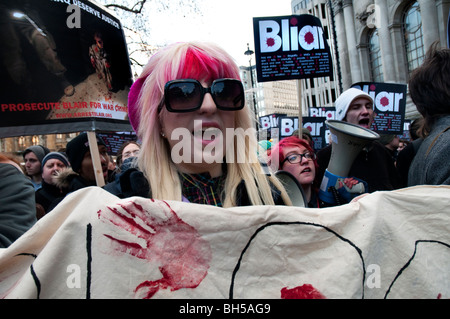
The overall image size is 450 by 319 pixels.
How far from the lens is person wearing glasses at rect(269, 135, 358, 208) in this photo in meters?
2.34

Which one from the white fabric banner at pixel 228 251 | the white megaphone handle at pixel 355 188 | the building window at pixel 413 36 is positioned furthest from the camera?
the building window at pixel 413 36

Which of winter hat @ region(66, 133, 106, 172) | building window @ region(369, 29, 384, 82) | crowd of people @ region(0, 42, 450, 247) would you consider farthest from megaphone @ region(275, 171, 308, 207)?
building window @ region(369, 29, 384, 82)

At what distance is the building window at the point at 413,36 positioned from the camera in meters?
16.9

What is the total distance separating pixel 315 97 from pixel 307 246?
55.1m

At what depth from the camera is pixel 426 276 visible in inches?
38.0

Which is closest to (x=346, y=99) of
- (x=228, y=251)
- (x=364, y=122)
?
(x=364, y=122)

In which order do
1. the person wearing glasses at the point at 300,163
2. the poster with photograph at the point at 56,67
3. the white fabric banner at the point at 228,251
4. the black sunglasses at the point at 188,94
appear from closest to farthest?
the white fabric banner at the point at 228,251
the black sunglasses at the point at 188,94
the poster with photograph at the point at 56,67
the person wearing glasses at the point at 300,163

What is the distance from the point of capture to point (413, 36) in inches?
685

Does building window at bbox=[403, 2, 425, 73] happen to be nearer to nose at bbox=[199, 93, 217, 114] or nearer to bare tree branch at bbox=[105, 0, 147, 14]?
bare tree branch at bbox=[105, 0, 147, 14]

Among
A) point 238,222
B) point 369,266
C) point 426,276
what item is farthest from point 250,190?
point 426,276

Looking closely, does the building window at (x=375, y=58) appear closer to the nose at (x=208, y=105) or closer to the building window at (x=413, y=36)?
the building window at (x=413, y=36)

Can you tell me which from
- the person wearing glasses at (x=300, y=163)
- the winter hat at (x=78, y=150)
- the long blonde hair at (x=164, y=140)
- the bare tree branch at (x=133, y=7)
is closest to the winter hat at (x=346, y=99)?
the person wearing glasses at (x=300, y=163)

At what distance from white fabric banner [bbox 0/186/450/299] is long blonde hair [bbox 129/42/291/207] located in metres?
0.25

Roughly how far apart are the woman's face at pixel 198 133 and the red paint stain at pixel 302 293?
0.48 m
